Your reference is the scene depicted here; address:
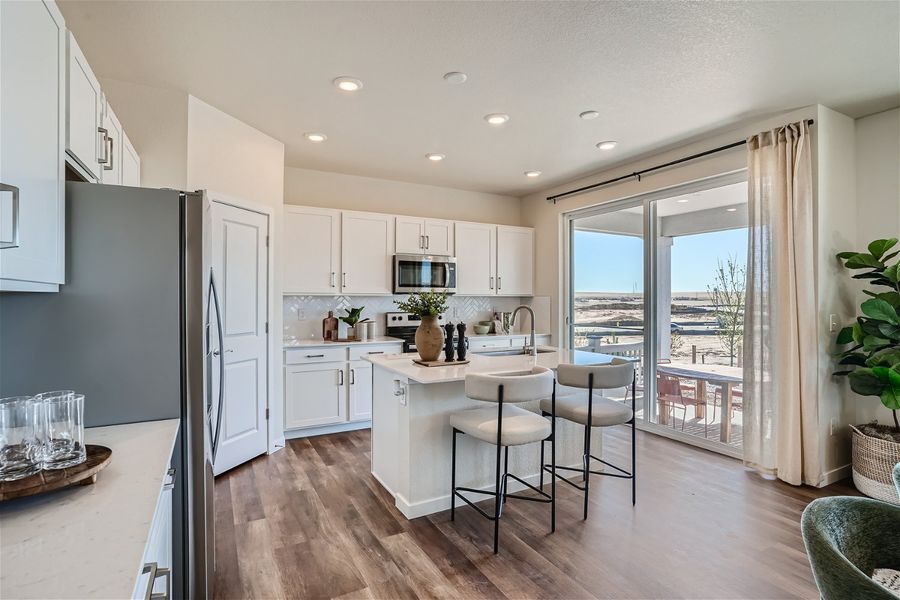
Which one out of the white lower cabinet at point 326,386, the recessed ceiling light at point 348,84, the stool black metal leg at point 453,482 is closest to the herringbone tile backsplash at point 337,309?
the white lower cabinet at point 326,386

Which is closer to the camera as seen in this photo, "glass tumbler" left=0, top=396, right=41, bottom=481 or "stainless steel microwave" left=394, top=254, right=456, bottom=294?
"glass tumbler" left=0, top=396, right=41, bottom=481

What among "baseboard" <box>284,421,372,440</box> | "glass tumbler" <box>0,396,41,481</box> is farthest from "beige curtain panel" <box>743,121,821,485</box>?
"glass tumbler" <box>0,396,41,481</box>

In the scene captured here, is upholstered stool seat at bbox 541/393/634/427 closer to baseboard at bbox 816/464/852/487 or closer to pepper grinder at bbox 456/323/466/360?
pepper grinder at bbox 456/323/466/360

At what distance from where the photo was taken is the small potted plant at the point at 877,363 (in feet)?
9.21

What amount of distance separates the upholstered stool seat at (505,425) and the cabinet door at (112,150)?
2175 millimetres

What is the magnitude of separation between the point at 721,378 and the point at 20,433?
441 centimetres

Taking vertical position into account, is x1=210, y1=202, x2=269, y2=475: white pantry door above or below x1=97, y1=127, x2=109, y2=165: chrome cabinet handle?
below

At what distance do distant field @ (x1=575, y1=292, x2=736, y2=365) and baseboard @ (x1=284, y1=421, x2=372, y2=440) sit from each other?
2606 millimetres

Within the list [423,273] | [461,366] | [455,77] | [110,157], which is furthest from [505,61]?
[423,273]

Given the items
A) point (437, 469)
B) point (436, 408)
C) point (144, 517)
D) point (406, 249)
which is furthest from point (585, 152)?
point (144, 517)

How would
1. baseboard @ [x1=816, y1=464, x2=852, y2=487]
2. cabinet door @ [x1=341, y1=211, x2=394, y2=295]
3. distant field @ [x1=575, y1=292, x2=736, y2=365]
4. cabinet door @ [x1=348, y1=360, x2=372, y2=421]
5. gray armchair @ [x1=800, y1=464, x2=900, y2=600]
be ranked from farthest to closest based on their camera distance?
cabinet door @ [x1=341, y1=211, x2=394, y2=295] < cabinet door @ [x1=348, y1=360, x2=372, y2=421] < distant field @ [x1=575, y1=292, x2=736, y2=365] < baseboard @ [x1=816, y1=464, x2=852, y2=487] < gray armchair @ [x1=800, y1=464, x2=900, y2=600]

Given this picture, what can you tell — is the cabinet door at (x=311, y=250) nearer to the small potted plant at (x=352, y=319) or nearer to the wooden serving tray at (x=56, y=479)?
the small potted plant at (x=352, y=319)

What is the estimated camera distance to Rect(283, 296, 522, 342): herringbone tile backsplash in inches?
184

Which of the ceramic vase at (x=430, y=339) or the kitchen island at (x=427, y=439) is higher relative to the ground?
the ceramic vase at (x=430, y=339)
